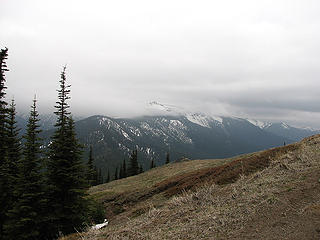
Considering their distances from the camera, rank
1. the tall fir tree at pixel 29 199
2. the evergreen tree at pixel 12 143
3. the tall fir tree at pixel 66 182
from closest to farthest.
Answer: the tall fir tree at pixel 29 199 → the tall fir tree at pixel 66 182 → the evergreen tree at pixel 12 143

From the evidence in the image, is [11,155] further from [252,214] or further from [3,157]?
[252,214]

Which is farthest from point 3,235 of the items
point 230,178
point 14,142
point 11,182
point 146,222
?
point 230,178

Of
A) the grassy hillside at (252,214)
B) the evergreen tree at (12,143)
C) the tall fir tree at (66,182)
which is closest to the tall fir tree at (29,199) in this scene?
the tall fir tree at (66,182)

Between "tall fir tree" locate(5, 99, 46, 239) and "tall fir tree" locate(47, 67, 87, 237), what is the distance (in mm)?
974

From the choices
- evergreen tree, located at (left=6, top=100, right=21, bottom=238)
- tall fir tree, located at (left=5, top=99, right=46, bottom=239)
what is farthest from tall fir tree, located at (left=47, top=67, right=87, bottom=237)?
evergreen tree, located at (left=6, top=100, right=21, bottom=238)

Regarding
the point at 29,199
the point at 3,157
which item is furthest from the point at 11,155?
the point at 29,199

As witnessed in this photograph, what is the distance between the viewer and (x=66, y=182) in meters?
18.9

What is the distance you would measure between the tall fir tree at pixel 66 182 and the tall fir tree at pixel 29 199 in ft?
3.19

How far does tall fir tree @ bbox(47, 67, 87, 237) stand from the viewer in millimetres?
18047

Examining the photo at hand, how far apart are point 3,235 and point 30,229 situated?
2.95 meters

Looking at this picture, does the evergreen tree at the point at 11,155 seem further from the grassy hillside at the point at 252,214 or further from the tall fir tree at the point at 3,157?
the grassy hillside at the point at 252,214

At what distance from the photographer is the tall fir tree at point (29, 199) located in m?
16.0

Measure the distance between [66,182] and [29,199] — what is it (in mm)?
3023

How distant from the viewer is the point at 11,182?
731 inches
